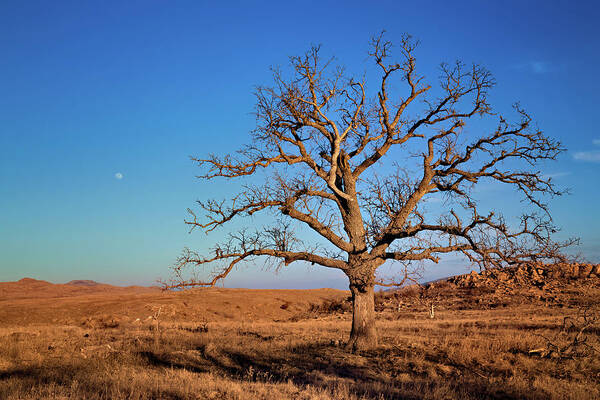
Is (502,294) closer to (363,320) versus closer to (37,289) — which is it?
(363,320)

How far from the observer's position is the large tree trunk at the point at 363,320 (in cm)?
1441

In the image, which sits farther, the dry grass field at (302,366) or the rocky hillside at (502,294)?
the rocky hillside at (502,294)

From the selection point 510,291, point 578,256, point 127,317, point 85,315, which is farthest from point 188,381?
point 510,291

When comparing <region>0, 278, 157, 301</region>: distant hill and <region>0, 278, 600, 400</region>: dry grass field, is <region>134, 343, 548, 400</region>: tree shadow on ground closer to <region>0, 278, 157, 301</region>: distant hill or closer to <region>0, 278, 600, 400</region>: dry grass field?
<region>0, 278, 600, 400</region>: dry grass field

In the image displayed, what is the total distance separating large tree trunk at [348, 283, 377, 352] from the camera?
14406mm

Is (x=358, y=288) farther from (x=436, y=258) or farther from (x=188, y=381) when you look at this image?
(x=188, y=381)

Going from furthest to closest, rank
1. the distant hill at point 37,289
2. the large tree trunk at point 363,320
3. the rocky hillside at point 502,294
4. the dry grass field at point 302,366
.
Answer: the distant hill at point 37,289, the rocky hillside at point 502,294, the large tree trunk at point 363,320, the dry grass field at point 302,366

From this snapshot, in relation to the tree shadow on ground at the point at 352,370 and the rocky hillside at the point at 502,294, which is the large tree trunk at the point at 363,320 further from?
the rocky hillside at the point at 502,294

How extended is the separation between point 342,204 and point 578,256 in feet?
23.5

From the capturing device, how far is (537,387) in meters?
9.92

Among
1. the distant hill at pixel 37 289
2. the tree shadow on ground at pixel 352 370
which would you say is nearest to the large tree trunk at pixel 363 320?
the tree shadow on ground at pixel 352 370

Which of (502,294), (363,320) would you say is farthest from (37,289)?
(363,320)

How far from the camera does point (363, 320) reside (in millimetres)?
14586

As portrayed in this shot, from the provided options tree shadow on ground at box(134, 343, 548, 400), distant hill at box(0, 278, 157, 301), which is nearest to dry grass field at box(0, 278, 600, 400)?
tree shadow on ground at box(134, 343, 548, 400)
